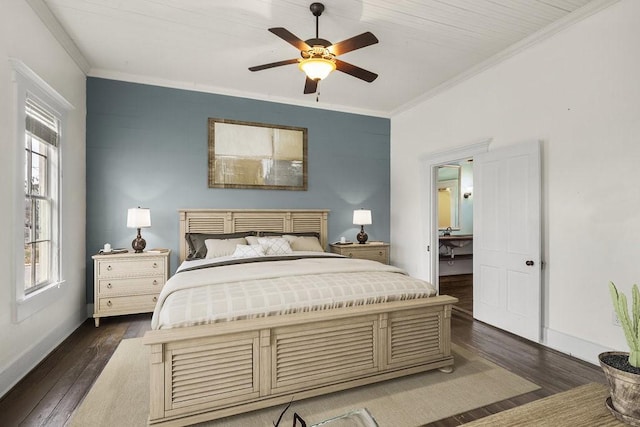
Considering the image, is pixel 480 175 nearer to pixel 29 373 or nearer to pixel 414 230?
pixel 414 230

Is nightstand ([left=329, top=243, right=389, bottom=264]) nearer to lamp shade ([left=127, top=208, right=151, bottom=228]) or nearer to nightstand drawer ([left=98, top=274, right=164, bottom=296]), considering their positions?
nightstand drawer ([left=98, top=274, right=164, bottom=296])

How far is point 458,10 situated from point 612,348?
10.1 feet

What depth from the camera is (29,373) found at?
244cm

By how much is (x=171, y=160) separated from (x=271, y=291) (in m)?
2.90

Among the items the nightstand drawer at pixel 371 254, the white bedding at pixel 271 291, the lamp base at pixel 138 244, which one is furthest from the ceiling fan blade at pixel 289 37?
the nightstand drawer at pixel 371 254

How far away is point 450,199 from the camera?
6.88 metres

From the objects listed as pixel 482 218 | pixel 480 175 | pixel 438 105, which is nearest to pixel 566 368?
pixel 482 218

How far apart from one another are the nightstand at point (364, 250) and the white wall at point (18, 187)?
332cm

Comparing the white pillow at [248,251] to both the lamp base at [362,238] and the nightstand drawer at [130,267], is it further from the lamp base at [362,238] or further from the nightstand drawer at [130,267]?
the lamp base at [362,238]

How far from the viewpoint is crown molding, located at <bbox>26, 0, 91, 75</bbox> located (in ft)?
8.49

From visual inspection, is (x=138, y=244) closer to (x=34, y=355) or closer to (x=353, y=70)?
(x=34, y=355)

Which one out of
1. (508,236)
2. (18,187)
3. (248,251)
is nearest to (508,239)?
(508,236)

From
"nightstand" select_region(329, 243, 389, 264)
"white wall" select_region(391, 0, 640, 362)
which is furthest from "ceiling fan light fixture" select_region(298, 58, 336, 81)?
"nightstand" select_region(329, 243, 389, 264)

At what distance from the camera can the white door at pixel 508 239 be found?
3.09 meters
